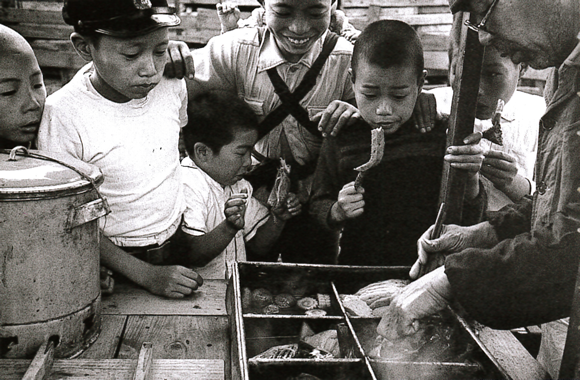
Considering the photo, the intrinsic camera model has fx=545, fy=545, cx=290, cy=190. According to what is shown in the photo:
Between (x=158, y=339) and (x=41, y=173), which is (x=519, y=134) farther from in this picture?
(x=41, y=173)

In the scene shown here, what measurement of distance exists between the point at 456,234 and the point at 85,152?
1613mm

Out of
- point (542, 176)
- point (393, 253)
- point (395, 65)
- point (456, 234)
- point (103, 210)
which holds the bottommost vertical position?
point (393, 253)

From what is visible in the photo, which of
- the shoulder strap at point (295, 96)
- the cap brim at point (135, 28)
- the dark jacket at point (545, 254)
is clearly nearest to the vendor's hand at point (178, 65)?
the cap brim at point (135, 28)

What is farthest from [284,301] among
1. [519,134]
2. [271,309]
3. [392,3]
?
[392,3]

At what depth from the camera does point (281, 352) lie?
1.90 metres

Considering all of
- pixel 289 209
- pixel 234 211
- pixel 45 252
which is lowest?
pixel 289 209

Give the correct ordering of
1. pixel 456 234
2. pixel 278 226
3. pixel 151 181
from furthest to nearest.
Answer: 1. pixel 278 226
2. pixel 151 181
3. pixel 456 234

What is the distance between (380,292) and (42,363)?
1301mm

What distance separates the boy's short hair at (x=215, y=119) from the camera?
2.91 metres

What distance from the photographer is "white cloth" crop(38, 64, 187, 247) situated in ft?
7.78

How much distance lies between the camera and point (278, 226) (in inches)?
123

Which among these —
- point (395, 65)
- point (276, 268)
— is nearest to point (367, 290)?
point (276, 268)

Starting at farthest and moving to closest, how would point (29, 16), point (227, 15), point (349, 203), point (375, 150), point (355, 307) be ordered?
point (29, 16), point (227, 15), point (349, 203), point (375, 150), point (355, 307)

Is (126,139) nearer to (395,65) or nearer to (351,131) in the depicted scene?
(351,131)
